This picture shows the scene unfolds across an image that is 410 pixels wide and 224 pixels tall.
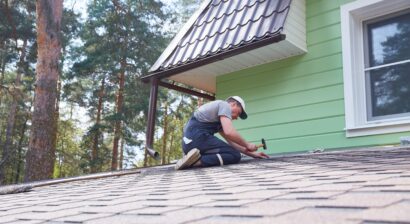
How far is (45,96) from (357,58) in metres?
6.13

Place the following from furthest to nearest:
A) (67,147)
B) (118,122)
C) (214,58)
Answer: (67,147), (118,122), (214,58)

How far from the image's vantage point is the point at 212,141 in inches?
149

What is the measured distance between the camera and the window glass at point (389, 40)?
402 centimetres

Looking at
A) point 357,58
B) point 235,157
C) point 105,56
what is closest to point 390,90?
point 357,58

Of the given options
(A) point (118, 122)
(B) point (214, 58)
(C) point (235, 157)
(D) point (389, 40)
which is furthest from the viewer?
(A) point (118, 122)

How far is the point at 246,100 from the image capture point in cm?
514

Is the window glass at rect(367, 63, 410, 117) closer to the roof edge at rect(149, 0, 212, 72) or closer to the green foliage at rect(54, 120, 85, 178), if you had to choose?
the roof edge at rect(149, 0, 212, 72)

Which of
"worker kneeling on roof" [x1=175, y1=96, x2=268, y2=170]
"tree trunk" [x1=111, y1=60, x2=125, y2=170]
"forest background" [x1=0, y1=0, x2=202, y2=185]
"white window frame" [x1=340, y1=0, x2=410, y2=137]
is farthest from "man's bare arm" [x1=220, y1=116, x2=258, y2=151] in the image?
"tree trunk" [x1=111, y1=60, x2=125, y2=170]

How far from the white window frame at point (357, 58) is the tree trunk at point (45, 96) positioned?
586cm

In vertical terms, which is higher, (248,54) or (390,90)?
(248,54)

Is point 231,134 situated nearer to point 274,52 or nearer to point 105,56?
point 274,52

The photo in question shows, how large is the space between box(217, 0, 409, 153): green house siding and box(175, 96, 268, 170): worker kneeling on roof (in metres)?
0.81

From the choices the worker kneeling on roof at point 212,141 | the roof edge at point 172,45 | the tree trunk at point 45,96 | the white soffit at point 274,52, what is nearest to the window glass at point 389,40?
the white soffit at point 274,52

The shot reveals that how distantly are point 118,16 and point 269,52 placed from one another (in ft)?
45.5
